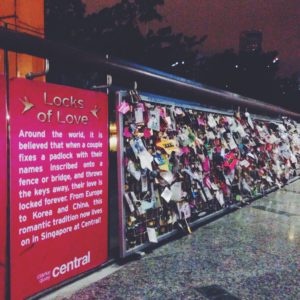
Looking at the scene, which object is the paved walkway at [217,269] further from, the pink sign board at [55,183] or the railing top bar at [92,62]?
the railing top bar at [92,62]

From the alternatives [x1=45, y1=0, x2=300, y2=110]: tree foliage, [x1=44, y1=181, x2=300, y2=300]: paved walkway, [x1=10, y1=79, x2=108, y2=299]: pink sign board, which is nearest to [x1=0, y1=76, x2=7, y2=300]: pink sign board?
[x1=10, y1=79, x2=108, y2=299]: pink sign board

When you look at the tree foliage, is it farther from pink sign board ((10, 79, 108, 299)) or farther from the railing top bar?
pink sign board ((10, 79, 108, 299))

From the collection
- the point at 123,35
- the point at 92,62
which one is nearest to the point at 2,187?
the point at 92,62

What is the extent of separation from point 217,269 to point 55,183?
1862mm

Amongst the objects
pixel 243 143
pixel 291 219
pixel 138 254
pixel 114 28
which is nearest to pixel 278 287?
pixel 138 254

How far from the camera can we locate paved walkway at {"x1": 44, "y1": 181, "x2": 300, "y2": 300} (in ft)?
11.0

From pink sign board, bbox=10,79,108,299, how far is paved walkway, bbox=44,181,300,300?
1.01 ft

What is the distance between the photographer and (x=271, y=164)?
920 centimetres

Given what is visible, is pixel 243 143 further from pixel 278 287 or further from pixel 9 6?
pixel 9 6

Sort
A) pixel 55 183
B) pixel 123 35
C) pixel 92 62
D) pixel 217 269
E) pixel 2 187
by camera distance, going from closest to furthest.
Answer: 1. pixel 2 187
2. pixel 55 183
3. pixel 92 62
4. pixel 217 269
5. pixel 123 35

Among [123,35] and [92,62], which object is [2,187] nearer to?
[92,62]

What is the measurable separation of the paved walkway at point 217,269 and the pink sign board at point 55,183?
0.31 m

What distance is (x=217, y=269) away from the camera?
394cm

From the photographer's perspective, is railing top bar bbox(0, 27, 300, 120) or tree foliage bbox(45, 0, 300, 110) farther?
tree foliage bbox(45, 0, 300, 110)
